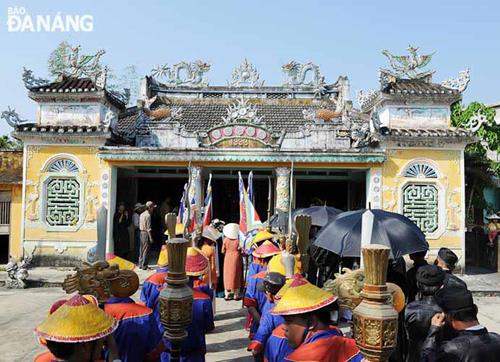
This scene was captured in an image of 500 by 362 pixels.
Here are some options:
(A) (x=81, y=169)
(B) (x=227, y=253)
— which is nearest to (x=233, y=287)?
(B) (x=227, y=253)

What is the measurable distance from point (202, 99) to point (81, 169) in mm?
7563

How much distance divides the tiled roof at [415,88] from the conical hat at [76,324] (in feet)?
39.5

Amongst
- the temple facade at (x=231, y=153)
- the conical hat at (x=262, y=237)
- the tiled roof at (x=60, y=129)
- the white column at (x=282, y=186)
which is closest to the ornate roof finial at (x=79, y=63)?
the temple facade at (x=231, y=153)

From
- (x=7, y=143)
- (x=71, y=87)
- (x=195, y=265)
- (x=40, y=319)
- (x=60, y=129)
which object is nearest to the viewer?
(x=195, y=265)

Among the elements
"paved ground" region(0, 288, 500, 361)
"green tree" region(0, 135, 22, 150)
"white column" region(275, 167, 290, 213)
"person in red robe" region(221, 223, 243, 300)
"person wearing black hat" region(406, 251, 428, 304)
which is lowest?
"paved ground" region(0, 288, 500, 361)

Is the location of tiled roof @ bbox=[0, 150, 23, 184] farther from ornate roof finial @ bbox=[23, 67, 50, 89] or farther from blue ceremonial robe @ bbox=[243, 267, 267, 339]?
blue ceremonial robe @ bbox=[243, 267, 267, 339]

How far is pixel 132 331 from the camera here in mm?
3383

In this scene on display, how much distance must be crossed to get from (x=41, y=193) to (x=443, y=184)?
10.9 m

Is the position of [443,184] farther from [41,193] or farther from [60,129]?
[41,193]

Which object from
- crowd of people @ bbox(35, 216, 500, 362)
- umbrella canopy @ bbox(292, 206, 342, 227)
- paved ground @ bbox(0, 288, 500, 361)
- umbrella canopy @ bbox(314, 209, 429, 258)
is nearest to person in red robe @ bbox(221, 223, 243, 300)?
paved ground @ bbox(0, 288, 500, 361)

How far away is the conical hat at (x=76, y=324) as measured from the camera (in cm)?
218

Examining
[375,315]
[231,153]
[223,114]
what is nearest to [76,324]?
[375,315]

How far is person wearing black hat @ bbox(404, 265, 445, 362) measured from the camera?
3650 mm

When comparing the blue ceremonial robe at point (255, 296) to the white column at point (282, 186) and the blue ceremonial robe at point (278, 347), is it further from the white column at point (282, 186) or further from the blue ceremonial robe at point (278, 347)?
the white column at point (282, 186)
